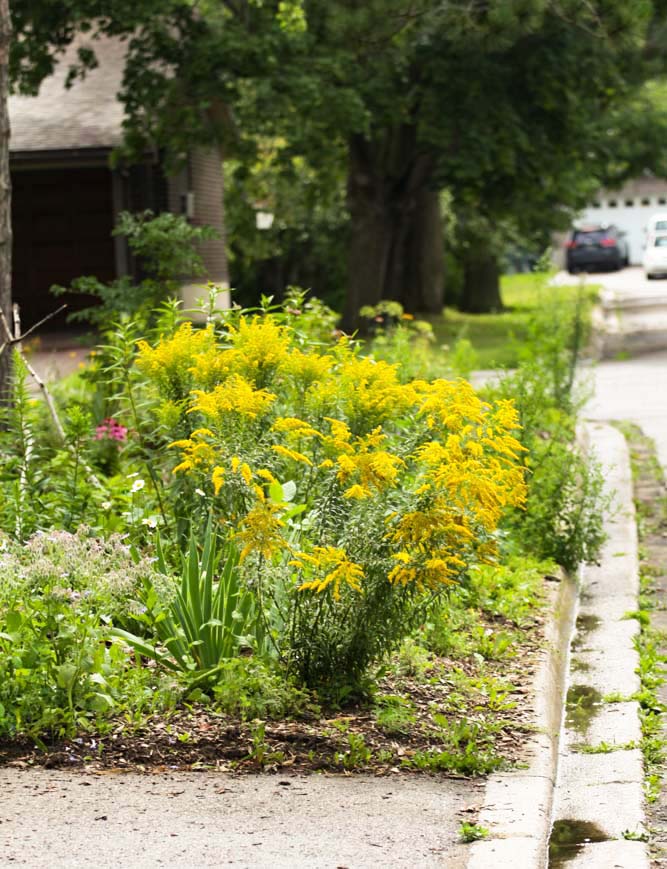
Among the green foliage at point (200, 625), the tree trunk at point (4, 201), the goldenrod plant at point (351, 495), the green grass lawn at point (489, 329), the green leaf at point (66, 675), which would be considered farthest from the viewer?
the green grass lawn at point (489, 329)

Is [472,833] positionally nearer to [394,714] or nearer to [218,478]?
[394,714]

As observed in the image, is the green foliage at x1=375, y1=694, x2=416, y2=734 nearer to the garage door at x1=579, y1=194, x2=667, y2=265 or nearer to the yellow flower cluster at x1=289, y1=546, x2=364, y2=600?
the yellow flower cluster at x1=289, y1=546, x2=364, y2=600

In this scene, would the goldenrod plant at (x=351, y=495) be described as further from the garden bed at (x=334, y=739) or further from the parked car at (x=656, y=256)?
the parked car at (x=656, y=256)

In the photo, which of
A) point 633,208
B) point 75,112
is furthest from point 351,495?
point 633,208

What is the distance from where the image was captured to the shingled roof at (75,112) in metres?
22.8

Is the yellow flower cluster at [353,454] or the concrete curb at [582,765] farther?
the yellow flower cluster at [353,454]

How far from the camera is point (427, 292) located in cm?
3006

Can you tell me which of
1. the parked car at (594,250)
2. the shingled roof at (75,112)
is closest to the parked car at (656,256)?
the parked car at (594,250)

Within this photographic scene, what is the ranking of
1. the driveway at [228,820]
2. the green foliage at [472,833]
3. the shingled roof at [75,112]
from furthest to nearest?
the shingled roof at [75,112] → the green foliage at [472,833] → the driveway at [228,820]

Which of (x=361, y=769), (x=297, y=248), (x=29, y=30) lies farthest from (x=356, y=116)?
(x=361, y=769)

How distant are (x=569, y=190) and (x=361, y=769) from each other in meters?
21.7

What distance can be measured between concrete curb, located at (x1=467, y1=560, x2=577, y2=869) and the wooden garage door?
21.0m

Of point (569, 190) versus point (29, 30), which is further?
point (569, 190)

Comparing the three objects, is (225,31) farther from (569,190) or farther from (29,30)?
(569,190)
